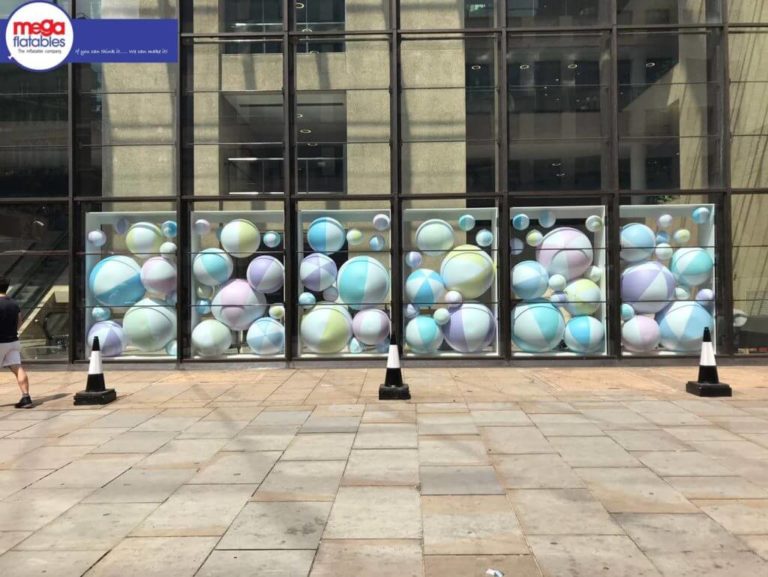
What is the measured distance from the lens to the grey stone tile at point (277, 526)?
4172 millimetres

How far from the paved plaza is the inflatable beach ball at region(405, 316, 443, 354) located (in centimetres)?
258

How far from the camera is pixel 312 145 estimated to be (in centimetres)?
1208

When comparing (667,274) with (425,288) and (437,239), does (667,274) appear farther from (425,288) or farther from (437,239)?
(425,288)

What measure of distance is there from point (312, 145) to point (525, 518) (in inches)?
353

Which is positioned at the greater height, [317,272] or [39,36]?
[39,36]

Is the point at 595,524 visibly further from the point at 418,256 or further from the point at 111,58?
the point at 111,58

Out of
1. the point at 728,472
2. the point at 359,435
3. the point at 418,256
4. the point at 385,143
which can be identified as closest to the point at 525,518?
the point at 728,472

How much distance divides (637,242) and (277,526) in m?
9.61

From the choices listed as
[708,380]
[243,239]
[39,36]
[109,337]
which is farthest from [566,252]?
[39,36]

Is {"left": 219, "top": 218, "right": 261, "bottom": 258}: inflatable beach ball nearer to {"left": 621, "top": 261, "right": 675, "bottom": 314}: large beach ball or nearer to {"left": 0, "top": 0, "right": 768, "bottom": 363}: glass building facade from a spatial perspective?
{"left": 0, "top": 0, "right": 768, "bottom": 363}: glass building facade

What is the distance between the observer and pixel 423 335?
11891 mm

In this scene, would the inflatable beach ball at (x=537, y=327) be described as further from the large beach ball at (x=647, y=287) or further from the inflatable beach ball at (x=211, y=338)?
the inflatable beach ball at (x=211, y=338)

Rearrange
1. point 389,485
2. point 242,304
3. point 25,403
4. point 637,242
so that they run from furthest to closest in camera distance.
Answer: point 242,304
point 637,242
point 25,403
point 389,485

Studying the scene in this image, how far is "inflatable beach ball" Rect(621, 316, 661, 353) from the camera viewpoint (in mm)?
11805
